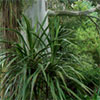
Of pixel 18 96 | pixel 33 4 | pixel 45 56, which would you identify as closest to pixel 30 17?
pixel 33 4

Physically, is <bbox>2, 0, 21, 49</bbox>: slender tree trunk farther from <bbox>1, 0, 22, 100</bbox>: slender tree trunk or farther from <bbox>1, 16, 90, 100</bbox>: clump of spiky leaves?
<bbox>1, 16, 90, 100</bbox>: clump of spiky leaves

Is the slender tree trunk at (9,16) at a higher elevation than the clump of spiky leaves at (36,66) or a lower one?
higher

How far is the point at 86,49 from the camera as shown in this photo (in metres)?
5.43

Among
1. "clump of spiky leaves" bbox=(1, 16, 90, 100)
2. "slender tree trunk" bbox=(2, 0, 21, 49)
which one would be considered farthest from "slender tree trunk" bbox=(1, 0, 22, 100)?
"clump of spiky leaves" bbox=(1, 16, 90, 100)

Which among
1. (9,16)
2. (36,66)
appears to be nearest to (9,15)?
(9,16)

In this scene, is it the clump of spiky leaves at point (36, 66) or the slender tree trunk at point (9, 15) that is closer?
the clump of spiky leaves at point (36, 66)

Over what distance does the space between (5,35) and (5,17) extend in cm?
30

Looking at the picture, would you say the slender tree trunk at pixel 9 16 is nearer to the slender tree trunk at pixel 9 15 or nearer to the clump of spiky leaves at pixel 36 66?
the slender tree trunk at pixel 9 15

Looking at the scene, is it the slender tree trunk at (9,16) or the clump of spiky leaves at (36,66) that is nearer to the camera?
the clump of spiky leaves at (36,66)

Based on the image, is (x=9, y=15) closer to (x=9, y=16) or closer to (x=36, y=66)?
(x=9, y=16)

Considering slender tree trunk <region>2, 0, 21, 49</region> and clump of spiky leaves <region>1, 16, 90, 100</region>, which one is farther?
slender tree trunk <region>2, 0, 21, 49</region>

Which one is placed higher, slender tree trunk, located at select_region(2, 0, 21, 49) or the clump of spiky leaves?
slender tree trunk, located at select_region(2, 0, 21, 49)

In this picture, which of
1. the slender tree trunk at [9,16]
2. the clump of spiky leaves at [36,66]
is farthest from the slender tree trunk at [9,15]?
the clump of spiky leaves at [36,66]

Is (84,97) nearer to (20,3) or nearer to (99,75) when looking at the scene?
(99,75)
